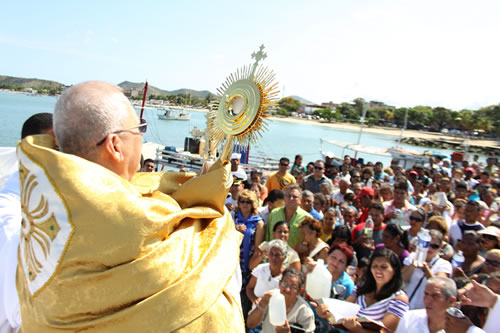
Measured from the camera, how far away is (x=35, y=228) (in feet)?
4.03

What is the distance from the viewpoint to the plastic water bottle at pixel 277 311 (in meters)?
3.17

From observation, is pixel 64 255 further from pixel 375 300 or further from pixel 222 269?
pixel 375 300

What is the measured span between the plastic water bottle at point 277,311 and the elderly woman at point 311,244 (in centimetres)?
136

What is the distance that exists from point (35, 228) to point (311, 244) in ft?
12.7

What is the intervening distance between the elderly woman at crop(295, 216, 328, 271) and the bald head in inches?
140

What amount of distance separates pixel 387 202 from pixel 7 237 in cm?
628

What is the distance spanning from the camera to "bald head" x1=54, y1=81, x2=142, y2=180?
1.31 m

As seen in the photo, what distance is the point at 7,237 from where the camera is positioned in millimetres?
1820

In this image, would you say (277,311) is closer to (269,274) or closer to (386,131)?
(269,274)

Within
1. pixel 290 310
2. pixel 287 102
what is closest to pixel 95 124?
pixel 290 310

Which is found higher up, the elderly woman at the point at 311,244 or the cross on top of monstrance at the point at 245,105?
the cross on top of monstrance at the point at 245,105

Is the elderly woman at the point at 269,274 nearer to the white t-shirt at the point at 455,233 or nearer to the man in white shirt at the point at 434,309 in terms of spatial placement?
the man in white shirt at the point at 434,309

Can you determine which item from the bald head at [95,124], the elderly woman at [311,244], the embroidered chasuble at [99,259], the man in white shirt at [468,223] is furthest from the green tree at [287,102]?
the man in white shirt at [468,223]

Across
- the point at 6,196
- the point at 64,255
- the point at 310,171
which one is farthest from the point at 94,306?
the point at 310,171
